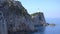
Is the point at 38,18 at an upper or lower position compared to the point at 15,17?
upper

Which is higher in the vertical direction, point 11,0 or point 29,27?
point 11,0

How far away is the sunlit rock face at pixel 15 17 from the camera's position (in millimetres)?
83500

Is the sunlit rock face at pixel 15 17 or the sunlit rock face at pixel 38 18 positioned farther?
the sunlit rock face at pixel 38 18

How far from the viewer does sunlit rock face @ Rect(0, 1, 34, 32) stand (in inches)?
3287

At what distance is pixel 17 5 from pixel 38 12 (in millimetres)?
45317

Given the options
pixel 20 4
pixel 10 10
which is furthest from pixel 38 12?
pixel 10 10

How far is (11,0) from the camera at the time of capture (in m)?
91.2

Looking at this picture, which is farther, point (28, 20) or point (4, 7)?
point (28, 20)

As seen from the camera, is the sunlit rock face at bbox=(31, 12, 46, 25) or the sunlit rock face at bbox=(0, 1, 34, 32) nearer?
the sunlit rock face at bbox=(0, 1, 34, 32)

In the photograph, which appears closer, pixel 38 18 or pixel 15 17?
pixel 15 17

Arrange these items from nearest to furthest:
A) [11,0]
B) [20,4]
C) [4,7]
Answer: [4,7], [11,0], [20,4]

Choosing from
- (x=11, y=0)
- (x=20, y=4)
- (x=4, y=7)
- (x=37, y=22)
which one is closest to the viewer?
(x=4, y=7)

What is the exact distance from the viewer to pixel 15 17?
287ft

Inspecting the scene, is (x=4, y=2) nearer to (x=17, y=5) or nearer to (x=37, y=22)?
(x=17, y=5)
